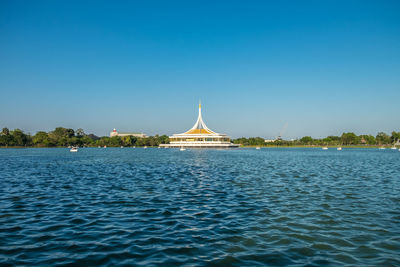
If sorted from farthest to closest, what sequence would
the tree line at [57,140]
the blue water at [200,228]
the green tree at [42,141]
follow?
the green tree at [42,141], the tree line at [57,140], the blue water at [200,228]

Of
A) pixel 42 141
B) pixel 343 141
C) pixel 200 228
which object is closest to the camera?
pixel 200 228

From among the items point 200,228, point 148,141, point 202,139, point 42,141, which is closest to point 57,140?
point 42,141

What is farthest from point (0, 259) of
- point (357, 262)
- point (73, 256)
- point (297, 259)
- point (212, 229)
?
point (357, 262)

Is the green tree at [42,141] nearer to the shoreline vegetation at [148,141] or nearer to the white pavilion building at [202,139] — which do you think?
the shoreline vegetation at [148,141]

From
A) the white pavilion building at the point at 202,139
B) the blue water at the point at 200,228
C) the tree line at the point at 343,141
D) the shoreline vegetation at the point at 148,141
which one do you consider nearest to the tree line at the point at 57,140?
the shoreline vegetation at the point at 148,141

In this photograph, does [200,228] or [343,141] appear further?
[343,141]

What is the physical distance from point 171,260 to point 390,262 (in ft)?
16.7

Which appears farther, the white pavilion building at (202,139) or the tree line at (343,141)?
the tree line at (343,141)

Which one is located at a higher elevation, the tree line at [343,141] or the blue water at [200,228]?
the tree line at [343,141]

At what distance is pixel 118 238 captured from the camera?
26.8 ft

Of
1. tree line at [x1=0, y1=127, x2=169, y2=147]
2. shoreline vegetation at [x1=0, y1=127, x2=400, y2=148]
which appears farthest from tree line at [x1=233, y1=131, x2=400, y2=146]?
tree line at [x1=0, y1=127, x2=169, y2=147]

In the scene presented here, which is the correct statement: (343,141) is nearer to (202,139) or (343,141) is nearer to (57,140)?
(202,139)

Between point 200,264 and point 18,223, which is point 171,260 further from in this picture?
point 18,223

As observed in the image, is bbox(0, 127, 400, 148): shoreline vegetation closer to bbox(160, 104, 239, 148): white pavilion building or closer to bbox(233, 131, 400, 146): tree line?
bbox(233, 131, 400, 146): tree line
